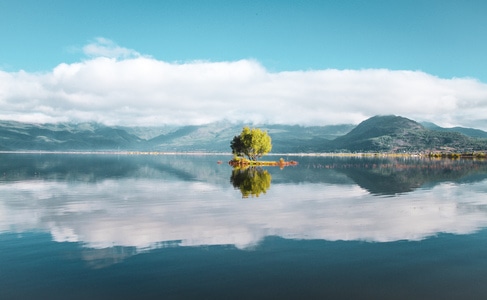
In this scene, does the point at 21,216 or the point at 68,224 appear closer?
the point at 68,224

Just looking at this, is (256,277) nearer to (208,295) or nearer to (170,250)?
(208,295)

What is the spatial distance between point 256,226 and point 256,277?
14978 mm

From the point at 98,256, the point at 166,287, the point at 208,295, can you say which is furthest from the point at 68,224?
the point at 208,295

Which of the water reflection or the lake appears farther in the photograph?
the water reflection

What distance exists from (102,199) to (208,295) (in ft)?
145

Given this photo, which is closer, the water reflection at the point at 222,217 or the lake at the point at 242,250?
the lake at the point at 242,250

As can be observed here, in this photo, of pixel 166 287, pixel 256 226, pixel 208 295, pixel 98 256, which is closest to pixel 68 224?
pixel 98 256

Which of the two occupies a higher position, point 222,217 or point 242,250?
point 222,217

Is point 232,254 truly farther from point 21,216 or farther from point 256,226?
point 21,216

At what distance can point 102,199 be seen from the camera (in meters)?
59.2

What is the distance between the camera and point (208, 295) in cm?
2005

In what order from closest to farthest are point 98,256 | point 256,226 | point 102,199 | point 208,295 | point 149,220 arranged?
point 208,295 < point 98,256 < point 256,226 < point 149,220 < point 102,199

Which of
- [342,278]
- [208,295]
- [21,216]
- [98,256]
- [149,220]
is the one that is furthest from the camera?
[21,216]

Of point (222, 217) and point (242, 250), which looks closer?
point (242, 250)
